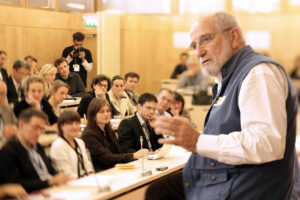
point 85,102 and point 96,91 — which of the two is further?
point 96,91

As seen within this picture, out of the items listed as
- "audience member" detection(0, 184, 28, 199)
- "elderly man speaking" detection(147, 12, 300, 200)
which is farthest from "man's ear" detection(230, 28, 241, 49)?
"audience member" detection(0, 184, 28, 199)

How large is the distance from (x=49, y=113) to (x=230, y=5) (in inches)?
58.3

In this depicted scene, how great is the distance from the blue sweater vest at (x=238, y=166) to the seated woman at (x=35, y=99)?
74 centimetres

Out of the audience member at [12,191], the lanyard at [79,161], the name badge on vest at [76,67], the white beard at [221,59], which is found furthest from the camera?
the name badge on vest at [76,67]

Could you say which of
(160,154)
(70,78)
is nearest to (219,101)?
(70,78)

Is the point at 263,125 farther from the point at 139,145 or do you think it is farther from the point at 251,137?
the point at 139,145

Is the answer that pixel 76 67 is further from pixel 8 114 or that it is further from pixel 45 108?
pixel 8 114

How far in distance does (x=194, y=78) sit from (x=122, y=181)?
972 millimetres

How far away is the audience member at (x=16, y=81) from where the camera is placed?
178 centimetres

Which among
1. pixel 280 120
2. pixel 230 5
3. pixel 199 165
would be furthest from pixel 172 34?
pixel 280 120

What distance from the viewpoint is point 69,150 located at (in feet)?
6.27

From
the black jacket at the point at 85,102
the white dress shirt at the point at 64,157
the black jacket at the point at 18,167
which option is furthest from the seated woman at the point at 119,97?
the black jacket at the point at 18,167

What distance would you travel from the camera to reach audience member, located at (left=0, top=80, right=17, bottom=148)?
165 centimetres

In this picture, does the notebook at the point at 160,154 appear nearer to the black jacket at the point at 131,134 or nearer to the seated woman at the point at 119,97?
the black jacket at the point at 131,134
